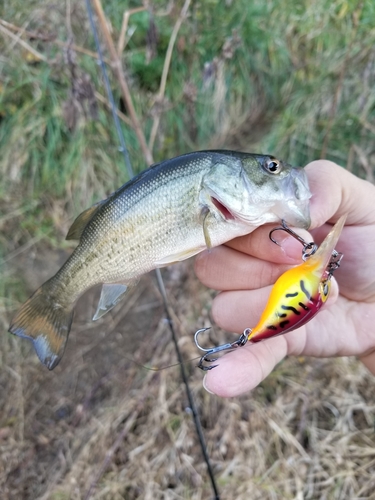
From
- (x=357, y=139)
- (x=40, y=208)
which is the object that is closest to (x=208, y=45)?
(x=357, y=139)

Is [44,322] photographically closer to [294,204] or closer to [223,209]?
[223,209]

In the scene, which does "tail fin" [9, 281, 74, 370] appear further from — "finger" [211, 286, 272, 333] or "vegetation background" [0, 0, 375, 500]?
"vegetation background" [0, 0, 375, 500]

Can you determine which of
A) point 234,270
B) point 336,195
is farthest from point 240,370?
point 336,195

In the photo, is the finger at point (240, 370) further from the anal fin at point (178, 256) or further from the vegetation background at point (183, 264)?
the vegetation background at point (183, 264)

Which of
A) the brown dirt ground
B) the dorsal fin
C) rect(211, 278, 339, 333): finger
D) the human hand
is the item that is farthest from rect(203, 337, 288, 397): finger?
the brown dirt ground

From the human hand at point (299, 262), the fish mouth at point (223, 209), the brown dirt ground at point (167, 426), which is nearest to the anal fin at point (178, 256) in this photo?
the fish mouth at point (223, 209)

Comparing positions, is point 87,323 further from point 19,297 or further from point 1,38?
point 1,38
